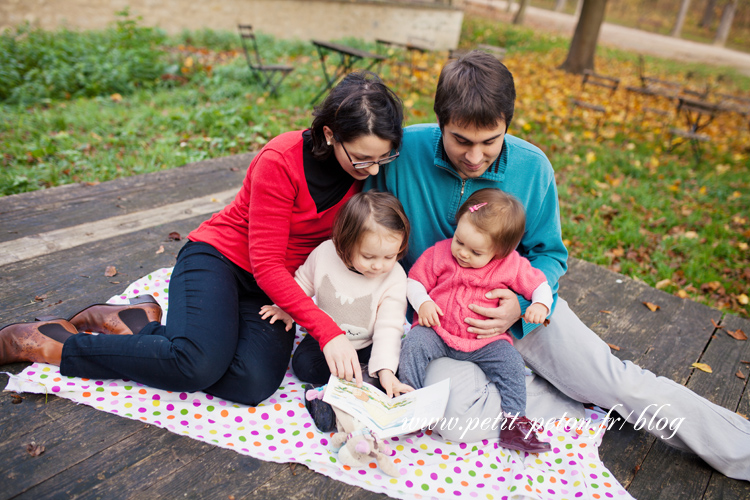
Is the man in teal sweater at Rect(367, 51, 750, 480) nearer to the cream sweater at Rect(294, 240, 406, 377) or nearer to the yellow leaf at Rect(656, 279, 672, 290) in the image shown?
the cream sweater at Rect(294, 240, 406, 377)

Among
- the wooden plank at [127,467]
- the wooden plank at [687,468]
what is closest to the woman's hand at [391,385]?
the wooden plank at [127,467]

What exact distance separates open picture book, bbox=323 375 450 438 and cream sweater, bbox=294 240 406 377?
0.23 meters

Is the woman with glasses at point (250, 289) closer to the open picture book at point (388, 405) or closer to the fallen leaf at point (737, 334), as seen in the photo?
the open picture book at point (388, 405)

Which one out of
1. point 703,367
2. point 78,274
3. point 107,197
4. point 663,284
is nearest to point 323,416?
point 78,274

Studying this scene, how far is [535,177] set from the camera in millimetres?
2264

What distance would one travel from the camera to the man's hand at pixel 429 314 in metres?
2.13

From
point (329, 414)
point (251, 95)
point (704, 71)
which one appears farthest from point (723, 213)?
point (704, 71)

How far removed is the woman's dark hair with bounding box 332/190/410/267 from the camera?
2012mm

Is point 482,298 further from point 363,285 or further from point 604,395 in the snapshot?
point 604,395

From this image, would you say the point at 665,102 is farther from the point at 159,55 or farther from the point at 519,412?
the point at 519,412

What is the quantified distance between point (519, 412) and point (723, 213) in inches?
187

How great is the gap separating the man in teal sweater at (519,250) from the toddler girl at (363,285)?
25 cm

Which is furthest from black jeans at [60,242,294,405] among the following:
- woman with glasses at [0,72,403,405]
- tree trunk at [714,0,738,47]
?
tree trunk at [714,0,738,47]

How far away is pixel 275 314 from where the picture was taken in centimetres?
228
